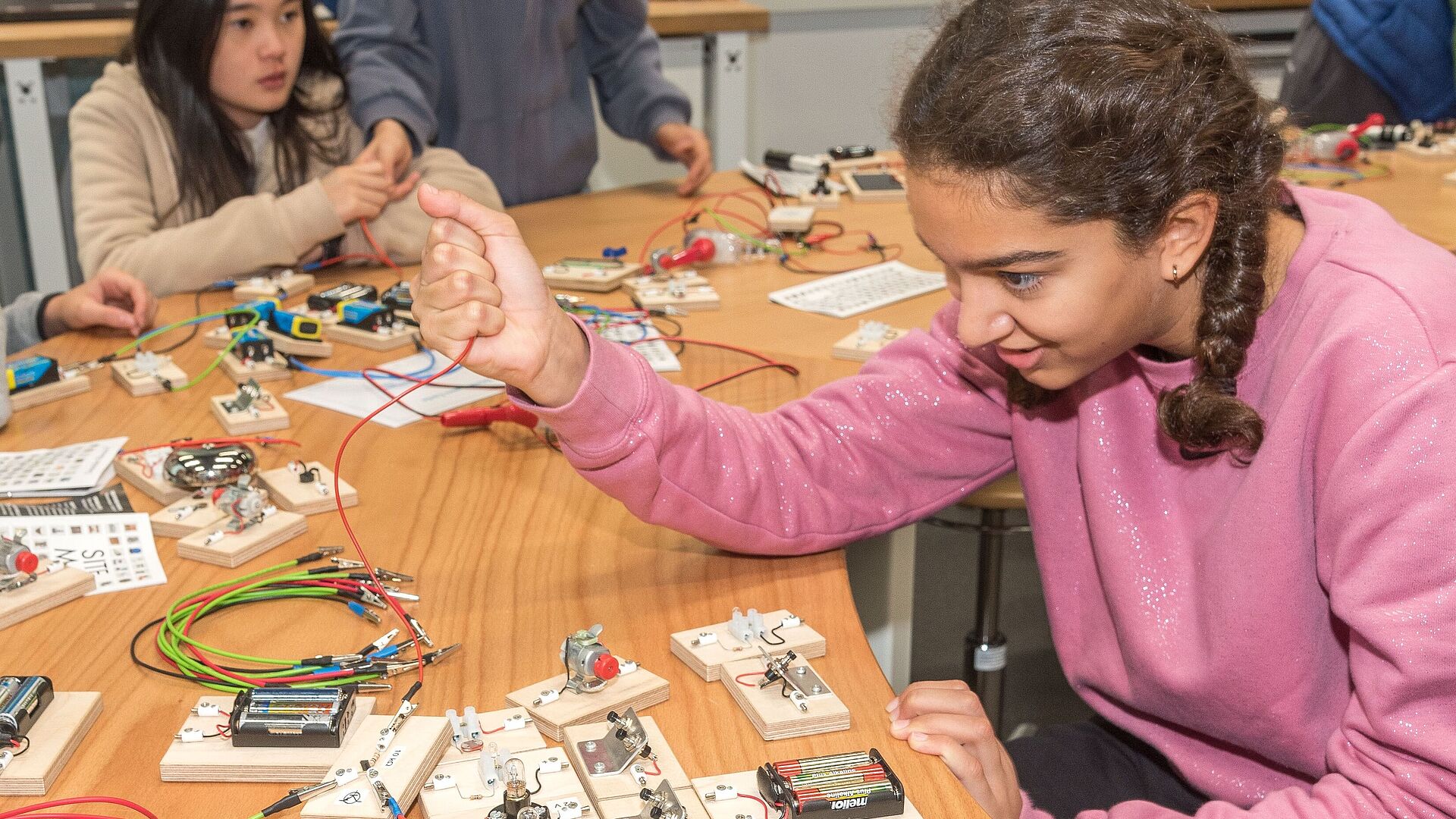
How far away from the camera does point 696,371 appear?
5.48 feet

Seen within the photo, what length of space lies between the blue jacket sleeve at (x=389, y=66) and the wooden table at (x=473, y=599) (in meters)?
0.83

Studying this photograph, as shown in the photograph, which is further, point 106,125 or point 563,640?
point 106,125

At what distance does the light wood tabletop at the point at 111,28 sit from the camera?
3.22m

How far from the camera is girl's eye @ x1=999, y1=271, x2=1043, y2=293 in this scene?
3.26 feet

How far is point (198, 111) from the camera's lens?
7.13 feet

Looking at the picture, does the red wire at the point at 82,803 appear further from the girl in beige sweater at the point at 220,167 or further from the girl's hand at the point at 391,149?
the girl's hand at the point at 391,149

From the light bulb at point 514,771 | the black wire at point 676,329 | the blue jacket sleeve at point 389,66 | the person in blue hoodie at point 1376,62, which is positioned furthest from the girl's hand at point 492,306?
the person in blue hoodie at point 1376,62

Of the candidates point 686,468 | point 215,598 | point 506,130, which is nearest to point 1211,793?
point 686,468

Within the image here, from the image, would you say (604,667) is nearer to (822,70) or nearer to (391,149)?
(391,149)

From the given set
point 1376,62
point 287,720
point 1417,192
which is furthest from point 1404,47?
point 287,720

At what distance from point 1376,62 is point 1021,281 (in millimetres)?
2854

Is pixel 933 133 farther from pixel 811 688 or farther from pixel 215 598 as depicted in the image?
pixel 215 598

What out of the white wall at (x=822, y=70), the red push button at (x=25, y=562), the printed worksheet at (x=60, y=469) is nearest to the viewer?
the red push button at (x=25, y=562)

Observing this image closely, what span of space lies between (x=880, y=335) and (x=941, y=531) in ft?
4.95
